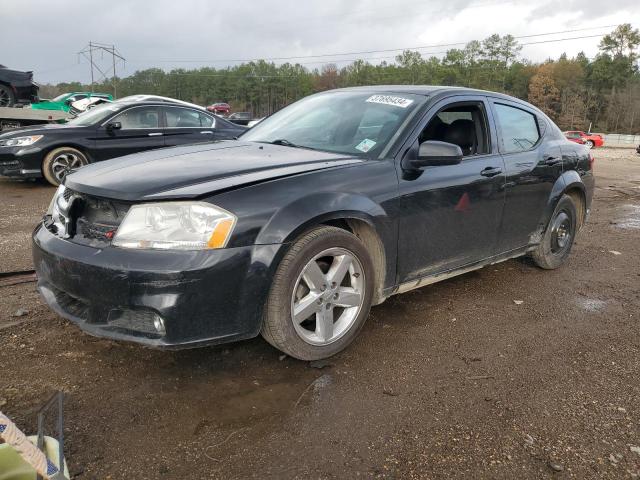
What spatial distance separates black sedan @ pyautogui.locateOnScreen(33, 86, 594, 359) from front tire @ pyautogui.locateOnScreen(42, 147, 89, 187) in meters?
5.35

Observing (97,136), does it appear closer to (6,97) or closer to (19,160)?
(19,160)

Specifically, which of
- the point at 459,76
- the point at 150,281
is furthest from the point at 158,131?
the point at 459,76

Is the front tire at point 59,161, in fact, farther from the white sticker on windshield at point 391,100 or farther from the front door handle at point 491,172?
the front door handle at point 491,172

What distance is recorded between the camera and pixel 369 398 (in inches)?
98.8

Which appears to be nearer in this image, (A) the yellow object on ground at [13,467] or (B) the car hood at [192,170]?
(A) the yellow object on ground at [13,467]

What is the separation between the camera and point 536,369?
2883mm

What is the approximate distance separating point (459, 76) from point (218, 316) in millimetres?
104060

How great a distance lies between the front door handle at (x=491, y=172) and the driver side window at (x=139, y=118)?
22.1ft

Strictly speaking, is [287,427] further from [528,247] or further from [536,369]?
[528,247]

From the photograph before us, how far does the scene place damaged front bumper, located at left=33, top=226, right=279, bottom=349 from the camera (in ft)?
7.45

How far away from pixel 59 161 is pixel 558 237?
7.44 m

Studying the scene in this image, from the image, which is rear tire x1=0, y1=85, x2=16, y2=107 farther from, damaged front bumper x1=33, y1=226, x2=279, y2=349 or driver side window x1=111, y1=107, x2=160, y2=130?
damaged front bumper x1=33, y1=226, x2=279, y2=349

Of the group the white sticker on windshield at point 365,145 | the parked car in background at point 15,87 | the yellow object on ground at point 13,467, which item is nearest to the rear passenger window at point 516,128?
the white sticker on windshield at point 365,145

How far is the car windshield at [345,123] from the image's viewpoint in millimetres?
3271
